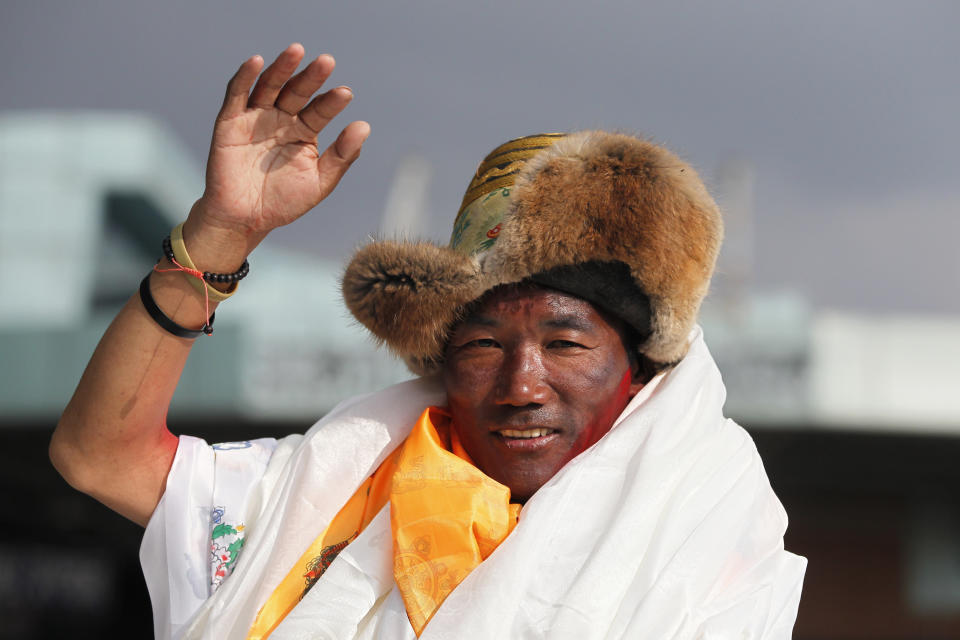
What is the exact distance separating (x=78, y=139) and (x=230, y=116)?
13.6m

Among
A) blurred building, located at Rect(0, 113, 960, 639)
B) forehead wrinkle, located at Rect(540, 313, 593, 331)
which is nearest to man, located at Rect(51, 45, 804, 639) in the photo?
forehead wrinkle, located at Rect(540, 313, 593, 331)

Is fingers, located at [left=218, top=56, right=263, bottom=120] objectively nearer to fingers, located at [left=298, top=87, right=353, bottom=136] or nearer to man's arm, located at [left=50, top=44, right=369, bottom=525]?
man's arm, located at [left=50, top=44, right=369, bottom=525]

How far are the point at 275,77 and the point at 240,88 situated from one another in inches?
2.6

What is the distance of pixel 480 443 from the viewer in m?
1.85

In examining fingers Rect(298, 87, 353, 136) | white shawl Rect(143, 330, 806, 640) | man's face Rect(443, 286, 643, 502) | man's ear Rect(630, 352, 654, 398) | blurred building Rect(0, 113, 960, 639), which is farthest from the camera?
blurred building Rect(0, 113, 960, 639)

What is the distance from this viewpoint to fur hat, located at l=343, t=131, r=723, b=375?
1.73 metres

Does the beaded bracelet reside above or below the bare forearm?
above

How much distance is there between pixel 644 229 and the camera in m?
1.73

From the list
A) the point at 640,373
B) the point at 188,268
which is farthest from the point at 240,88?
the point at 640,373

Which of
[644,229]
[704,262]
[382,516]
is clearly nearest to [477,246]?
[644,229]

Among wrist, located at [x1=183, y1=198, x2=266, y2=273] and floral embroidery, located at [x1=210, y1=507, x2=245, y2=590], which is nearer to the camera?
wrist, located at [x1=183, y1=198, x2=266, y2=273]

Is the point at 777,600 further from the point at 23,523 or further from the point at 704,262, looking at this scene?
the point at 23,523

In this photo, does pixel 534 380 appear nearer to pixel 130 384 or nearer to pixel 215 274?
pixel 215 274

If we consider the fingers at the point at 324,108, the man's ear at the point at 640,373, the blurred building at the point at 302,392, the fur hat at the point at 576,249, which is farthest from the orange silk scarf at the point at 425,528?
the blurred building at the point at 302,392
